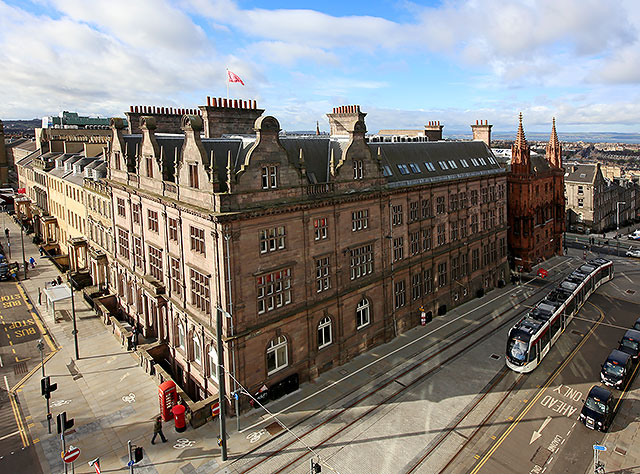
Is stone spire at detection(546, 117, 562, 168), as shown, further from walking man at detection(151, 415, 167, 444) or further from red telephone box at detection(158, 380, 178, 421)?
walking man at detection(151, 415, 167, 444)

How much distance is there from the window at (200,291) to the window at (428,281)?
25.4 metres

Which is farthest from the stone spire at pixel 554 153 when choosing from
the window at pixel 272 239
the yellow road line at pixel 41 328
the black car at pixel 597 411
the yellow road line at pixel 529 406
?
the yellow road line at pixel 41 328

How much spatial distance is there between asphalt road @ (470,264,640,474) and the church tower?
23.7 meters

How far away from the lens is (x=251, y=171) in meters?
31.3

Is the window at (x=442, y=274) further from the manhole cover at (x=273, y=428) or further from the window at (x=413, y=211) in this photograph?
the manhole cover at (x=273, y=428)

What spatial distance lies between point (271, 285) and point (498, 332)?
26600mm

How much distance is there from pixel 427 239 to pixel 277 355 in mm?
22946

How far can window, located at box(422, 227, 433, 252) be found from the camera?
1918 inches

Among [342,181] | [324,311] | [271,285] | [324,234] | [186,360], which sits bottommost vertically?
[186,360]

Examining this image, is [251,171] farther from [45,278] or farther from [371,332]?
[45,278]

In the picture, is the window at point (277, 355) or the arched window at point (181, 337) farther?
the arched window at point (181, 337)

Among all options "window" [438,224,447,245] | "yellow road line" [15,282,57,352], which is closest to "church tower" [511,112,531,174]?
"window" [438,224,447,245]

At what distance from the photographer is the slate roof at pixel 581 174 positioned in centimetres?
10597

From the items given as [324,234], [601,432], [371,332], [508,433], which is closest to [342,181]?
[324,234]
